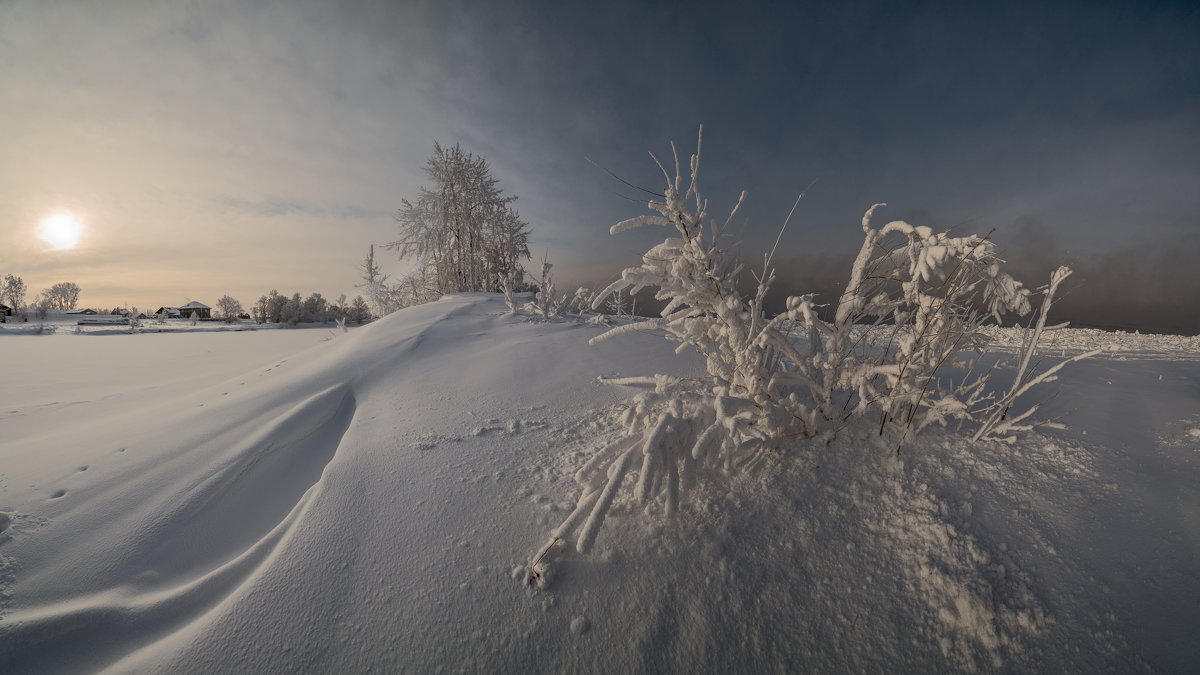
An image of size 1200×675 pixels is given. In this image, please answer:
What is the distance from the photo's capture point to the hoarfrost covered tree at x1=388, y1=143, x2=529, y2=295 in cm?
1016

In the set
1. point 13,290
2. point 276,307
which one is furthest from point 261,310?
point 13,290

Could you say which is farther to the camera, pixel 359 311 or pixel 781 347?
pixel 359 311

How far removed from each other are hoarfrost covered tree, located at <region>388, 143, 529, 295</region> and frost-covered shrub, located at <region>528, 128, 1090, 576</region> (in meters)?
9.02

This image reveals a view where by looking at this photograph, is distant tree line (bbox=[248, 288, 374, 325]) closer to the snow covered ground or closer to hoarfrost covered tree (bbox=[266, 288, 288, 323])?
hoarfrost covered tree (bbox=[266, 288, 288, 323])

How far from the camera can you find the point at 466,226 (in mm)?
10172

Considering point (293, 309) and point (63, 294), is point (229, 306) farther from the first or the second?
point (63, 294)

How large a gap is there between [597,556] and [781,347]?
1054 millimetres

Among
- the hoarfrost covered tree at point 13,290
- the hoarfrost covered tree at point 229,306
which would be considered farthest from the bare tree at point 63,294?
the hoarfrost covered tree at point 229,306

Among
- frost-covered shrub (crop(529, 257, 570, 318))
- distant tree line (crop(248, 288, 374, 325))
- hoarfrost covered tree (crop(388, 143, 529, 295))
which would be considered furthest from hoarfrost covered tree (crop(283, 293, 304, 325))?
frost-covered shrub (crop(529, 257, 570, 318))

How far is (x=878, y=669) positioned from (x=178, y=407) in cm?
401

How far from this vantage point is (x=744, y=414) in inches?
54.3

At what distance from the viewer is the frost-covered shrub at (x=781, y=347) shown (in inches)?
52.7

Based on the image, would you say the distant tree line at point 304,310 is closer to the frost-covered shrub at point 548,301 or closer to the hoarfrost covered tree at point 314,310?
the hoarfrost covered tree at point 314,310

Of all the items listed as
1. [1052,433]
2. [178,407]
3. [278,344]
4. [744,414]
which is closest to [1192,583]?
[1052,433]
